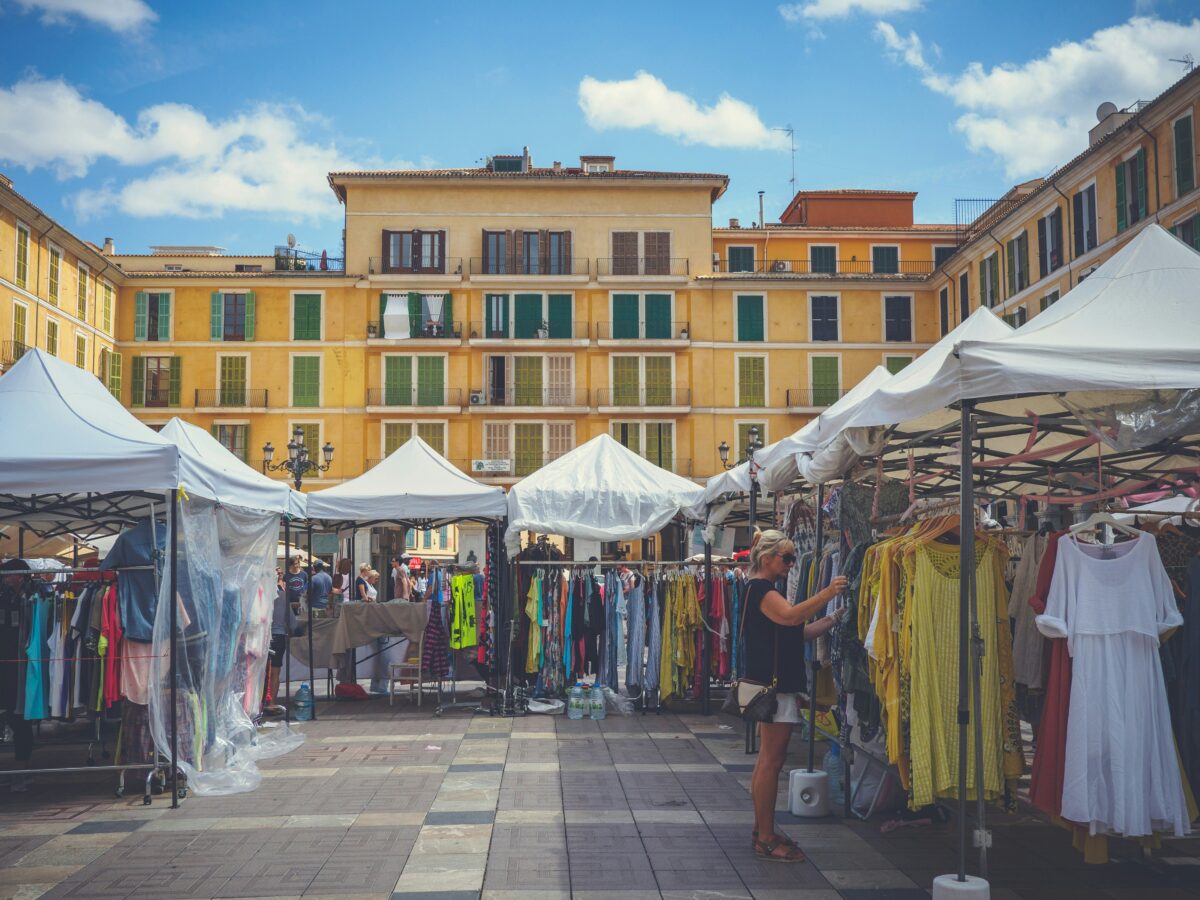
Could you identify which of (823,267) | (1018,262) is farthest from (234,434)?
(1018,262)

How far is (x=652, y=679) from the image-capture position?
1241 cm

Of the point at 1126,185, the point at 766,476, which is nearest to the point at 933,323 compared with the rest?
the point at 1126,185

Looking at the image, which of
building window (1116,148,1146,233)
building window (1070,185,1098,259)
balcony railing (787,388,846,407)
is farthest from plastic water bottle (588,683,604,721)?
balcony railing (787,388,846,407)

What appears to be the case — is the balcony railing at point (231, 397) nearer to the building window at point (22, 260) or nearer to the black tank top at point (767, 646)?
the building window at point (22, 260)

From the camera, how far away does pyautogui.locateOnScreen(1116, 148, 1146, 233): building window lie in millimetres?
29250

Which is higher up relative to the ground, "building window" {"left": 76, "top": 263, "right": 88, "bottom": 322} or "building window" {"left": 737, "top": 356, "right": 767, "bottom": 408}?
"building window" {"left": 76, "top": 263, "right": 88, "bottom": 322}

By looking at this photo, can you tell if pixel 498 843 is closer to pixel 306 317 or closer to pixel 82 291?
pixel 82 291

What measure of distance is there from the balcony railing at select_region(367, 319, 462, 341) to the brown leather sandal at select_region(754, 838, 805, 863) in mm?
36598

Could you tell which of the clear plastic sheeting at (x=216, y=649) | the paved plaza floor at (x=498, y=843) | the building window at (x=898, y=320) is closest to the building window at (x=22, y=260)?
the clear plastic sheeting at (x=216, y=649)

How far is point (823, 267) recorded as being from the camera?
150 ft

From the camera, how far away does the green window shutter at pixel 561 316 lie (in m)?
42.5

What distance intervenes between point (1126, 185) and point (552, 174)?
20.5 meters

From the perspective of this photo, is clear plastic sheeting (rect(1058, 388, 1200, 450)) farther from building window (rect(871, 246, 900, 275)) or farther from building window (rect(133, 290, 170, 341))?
building window (rect(133, 290, 170, 341))

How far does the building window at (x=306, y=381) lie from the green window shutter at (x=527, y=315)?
7.57 meters
